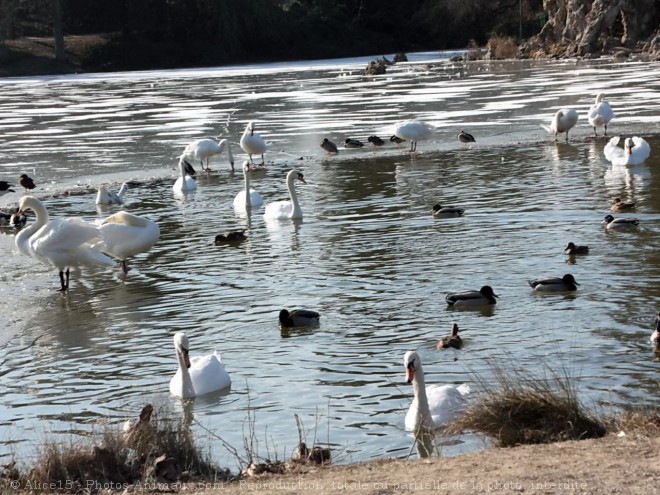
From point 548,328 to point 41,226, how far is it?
6401 mm

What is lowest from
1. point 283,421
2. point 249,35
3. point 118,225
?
point 283,421

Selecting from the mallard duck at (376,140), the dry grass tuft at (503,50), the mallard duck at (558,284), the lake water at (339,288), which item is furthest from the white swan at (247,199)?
the dry grass tuft at (503,50)

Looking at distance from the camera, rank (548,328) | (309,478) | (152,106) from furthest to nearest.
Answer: (152,106), (548,328), (309,478)

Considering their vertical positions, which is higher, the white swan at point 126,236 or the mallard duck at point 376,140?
the mallard duck at point 376,140

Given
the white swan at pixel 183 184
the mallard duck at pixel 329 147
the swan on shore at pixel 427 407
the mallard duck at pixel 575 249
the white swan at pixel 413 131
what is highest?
the white swan at pixel 413 131

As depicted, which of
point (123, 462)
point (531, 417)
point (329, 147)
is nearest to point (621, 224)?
point (531, 417)

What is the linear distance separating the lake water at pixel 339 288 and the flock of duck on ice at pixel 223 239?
145mm

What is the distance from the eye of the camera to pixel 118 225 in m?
12.7

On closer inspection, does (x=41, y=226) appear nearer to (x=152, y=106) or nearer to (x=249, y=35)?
(x=152, y=106)

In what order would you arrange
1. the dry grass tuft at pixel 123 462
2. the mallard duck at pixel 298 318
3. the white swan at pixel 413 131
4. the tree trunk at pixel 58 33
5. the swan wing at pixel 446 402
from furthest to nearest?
the tree trunk at pixel 58 33 < the white swan at pixel 413 131 < the mallard duck at pixel 298 318 < the swan wing at pixel 446 402 < the dry grass tuft at pixel 123 462

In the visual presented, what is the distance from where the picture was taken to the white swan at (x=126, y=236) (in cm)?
1260

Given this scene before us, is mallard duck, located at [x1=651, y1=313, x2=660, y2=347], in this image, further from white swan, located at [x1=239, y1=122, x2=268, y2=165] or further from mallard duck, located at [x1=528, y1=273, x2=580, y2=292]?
white swan, located at [x1=239, y1=122, x2=268, y2=165]

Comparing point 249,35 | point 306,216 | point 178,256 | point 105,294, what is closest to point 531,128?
point 306,216

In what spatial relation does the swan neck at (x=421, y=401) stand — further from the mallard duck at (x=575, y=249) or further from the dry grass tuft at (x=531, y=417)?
the mallard duck at (x=575, y=249)
